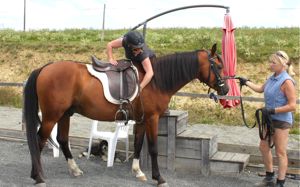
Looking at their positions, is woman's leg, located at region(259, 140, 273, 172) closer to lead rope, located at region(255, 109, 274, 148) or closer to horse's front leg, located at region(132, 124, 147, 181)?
lead rope, located at region(255, 109, 274, 148)

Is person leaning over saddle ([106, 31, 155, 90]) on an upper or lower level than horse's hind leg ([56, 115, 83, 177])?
upper

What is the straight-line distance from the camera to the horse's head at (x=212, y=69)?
506 cm

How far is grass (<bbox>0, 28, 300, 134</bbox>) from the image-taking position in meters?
13.4

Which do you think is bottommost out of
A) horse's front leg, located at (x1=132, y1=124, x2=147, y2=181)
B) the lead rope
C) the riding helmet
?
horse's front leg, located at (x1=132, y1=124, x2=147, y2=181)

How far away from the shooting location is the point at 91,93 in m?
4.91

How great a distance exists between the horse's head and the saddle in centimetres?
85

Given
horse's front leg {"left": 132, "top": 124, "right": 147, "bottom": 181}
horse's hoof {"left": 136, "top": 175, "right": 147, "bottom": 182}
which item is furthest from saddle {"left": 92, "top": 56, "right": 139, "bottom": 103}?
horse's hoof {"left": 136, "top": 175, "right": 147, "bottom": 182}

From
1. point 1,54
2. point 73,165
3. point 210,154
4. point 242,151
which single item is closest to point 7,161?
point 73,165

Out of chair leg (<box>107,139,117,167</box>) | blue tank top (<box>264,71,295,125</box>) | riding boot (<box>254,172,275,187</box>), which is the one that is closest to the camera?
blue tank top (<box>264,71,295,125</box>)

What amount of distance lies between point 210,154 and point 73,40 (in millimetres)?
17933

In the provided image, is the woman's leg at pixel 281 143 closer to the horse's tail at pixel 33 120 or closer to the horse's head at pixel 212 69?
the horse's head at pixel 212 69

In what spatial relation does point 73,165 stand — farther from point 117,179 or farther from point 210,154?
point 210,154

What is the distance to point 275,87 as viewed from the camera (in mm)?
4512

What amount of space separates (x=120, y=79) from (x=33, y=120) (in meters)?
1.16
